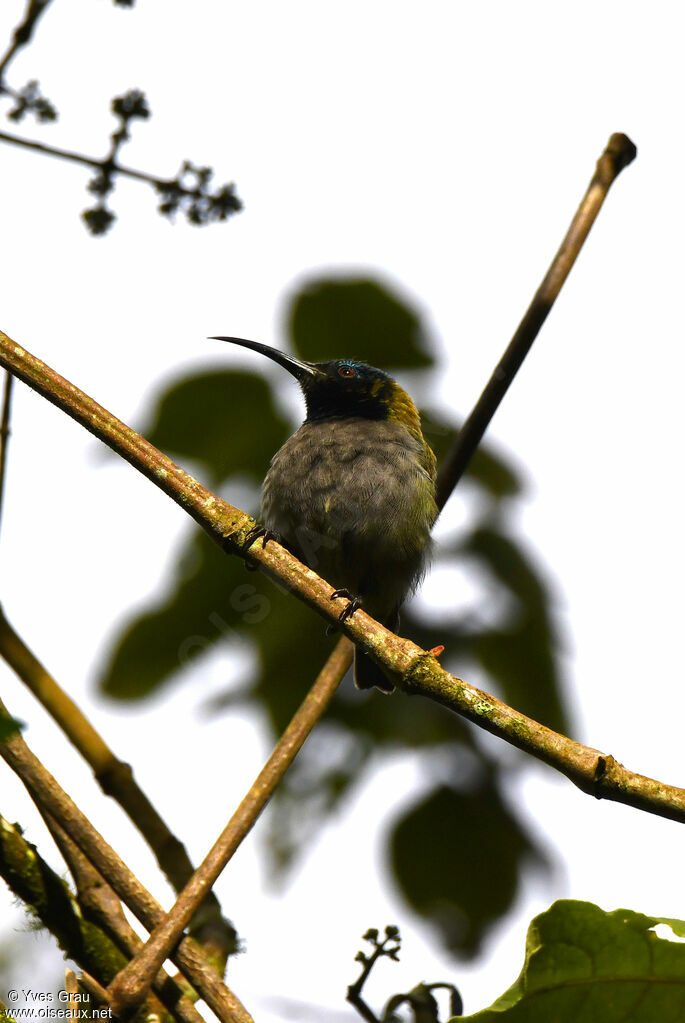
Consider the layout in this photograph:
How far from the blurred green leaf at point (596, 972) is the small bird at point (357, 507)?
272 cm

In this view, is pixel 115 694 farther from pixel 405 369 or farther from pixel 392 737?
pixel 405 369

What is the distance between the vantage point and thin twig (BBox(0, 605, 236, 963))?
94.4 inches

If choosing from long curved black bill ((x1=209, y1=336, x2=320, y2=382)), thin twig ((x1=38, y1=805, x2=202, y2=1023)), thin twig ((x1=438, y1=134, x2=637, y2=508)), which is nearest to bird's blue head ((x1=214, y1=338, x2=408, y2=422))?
long curved black bill ((x1=209, y1=336, x2=320, y2=382))

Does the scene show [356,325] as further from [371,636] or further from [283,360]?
[283,360]

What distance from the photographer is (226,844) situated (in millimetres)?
2230

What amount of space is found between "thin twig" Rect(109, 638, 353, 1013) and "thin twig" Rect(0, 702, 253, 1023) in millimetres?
78

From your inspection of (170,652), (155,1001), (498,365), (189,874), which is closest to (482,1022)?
(155,1001)

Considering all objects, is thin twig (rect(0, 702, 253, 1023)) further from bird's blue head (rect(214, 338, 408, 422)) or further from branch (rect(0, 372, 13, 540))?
bird's blue head (rect(214, 338, 408, 422))

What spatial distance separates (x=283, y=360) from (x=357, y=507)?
0.93 meters

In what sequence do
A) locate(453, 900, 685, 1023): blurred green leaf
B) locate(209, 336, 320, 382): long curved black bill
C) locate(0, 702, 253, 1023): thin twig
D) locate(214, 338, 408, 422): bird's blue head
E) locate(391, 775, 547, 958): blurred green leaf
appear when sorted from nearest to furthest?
locate(453, 900, 685, 1023): blurred green leaf, locate(0, 702, 253, 1023): thin twig, locate(391, 775, 547, 958): blurred green leaf, locate(209, 336, 320, 382): long curved black bill, locate(214, 338, 408, 422): bird's blue head

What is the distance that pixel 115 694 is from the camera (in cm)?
307

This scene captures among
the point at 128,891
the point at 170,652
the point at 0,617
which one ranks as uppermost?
the point at 170,652

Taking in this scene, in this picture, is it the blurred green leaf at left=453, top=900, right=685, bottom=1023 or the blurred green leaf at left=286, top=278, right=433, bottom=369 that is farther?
the blurred green leaf at left=286, top=278, right=433, bottom=369

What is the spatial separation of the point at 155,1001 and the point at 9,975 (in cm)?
144
